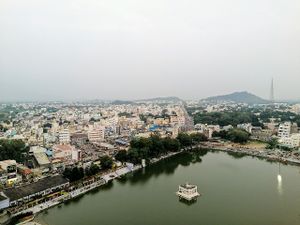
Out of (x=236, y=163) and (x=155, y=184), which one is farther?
(x=236, y=163)

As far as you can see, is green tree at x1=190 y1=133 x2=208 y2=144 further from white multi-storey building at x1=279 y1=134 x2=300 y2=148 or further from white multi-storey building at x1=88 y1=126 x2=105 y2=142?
white multi-storey building at x1=88 y1=126 x2=105 y2=142

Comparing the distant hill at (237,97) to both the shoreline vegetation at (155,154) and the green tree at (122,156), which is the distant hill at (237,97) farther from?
the green tree at (122,156)

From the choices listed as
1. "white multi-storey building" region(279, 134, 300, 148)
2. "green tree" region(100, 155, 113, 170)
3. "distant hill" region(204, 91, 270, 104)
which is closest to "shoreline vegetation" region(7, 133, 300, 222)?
"green tree" region(100, 155, 113, 170)

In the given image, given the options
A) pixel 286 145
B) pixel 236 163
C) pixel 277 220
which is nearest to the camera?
pixel 277 220

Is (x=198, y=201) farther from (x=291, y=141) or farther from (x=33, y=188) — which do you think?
(x=291, y=141)

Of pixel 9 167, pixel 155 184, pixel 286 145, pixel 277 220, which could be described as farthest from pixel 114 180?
pixel 286 145

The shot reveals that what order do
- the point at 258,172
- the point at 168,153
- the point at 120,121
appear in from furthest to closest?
the point at 120,121 → the point at 168,153 → the point at 258,172

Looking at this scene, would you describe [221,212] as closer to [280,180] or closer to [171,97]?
[280,180]

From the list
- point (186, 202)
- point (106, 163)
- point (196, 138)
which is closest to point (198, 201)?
point (186, 202)
